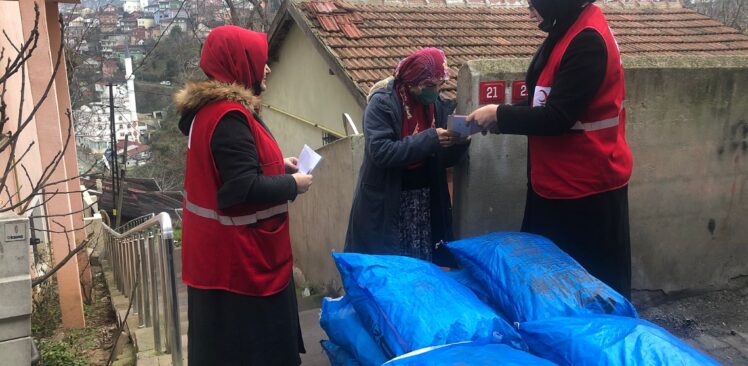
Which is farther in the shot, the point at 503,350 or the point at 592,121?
the point at 592,121

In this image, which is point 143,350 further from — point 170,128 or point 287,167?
point 170,128

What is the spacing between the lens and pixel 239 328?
2025 millimetres

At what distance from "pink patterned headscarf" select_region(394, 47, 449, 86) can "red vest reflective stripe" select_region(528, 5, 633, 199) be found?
0.51 m

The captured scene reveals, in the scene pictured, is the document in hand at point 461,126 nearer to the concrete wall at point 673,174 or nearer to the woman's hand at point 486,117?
the woman's hand at point 486,117

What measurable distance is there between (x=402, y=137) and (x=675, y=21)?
33.6 ft

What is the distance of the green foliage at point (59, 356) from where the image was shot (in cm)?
369

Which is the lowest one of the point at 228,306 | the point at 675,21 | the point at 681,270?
the point at 681,270

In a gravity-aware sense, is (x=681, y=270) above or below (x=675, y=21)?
below

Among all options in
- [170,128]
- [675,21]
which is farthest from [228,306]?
[170,128]

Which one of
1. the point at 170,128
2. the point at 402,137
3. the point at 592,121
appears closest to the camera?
the point at 592,121

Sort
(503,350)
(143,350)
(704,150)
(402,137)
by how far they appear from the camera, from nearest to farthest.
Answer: (503,350), (402,137), (704,150), (143,350)

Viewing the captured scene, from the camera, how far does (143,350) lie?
347 centimetres

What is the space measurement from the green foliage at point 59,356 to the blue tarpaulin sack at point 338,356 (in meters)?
2.41

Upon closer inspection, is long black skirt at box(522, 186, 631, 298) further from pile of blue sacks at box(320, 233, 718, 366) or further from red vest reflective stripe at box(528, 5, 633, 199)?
pile of blue sacks at box(320, 233, 718, 366)
